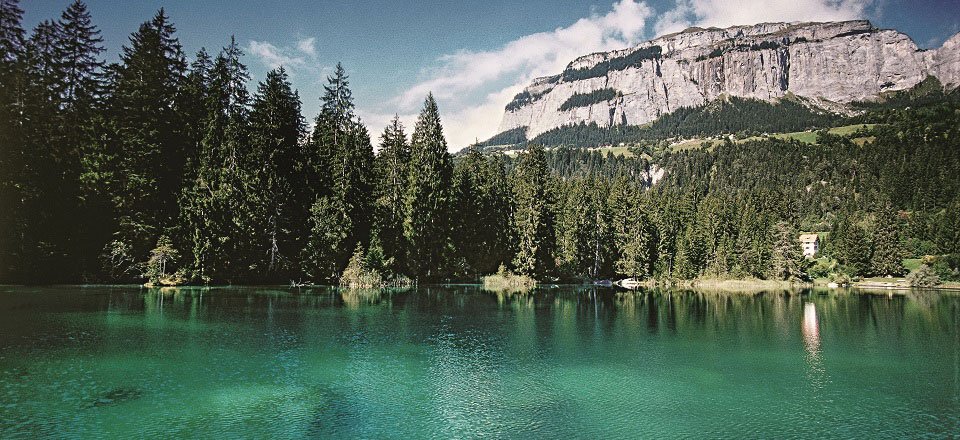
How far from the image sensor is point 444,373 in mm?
22547

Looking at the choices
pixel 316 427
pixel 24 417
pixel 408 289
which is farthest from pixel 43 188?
pixel 316 427

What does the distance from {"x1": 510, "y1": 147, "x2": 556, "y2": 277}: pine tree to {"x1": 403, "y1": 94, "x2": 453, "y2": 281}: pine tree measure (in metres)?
10.0

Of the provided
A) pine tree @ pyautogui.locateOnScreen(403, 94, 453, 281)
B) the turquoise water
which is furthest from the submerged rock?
pine tree @ pyautogui.locateOnScreen(403, 94, 453, 281)

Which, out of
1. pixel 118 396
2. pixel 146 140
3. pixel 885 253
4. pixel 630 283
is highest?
pixel 146 140

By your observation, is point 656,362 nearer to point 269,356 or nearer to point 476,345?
point 476,345

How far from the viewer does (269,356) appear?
24.5m

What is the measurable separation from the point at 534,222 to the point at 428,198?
13.8 metres

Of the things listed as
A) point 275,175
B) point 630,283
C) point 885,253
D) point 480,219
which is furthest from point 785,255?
point 275,175

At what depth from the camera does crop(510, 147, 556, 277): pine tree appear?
7131 cm

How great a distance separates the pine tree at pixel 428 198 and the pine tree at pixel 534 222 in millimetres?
10022

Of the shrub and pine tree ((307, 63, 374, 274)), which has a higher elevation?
pine tree ((307, 63, 374, 274))

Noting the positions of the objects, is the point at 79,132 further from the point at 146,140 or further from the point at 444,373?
the point at 444,373

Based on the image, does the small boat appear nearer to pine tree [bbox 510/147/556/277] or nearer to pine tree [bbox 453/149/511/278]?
pine tree [bbox 510/147/556/277]

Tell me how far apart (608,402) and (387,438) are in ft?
25.3
